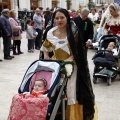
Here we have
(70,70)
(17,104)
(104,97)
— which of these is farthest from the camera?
(104,97)

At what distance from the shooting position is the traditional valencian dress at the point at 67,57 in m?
3.41

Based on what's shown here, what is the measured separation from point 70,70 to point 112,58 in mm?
2922

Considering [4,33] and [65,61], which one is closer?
[65,61]

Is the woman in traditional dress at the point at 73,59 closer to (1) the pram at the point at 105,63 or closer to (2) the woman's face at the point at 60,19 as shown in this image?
(2) the woman's face at the point at 60,19

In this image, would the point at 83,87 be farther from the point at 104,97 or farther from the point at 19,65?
the point at 19,65

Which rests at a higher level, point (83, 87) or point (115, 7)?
point (115, 7)

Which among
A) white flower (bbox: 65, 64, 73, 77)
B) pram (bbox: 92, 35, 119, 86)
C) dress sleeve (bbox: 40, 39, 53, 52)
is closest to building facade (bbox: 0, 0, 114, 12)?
pram (bbox: 92, 35, 119, 86)

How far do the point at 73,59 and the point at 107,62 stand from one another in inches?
102

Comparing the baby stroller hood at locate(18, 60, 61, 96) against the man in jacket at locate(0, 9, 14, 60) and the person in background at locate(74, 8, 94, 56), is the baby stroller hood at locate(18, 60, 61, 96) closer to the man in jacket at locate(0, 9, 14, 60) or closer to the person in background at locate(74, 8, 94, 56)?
the person in background at locate(74, 8, 94, 56)

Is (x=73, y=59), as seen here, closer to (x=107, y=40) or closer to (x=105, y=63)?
(x=105, y=63)

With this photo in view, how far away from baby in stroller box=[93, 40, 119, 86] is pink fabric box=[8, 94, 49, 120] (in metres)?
3.14

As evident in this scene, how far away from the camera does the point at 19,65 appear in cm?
813

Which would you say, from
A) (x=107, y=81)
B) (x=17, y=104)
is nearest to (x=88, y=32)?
(x=107, y=81)

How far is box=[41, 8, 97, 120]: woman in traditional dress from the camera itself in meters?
3.34
